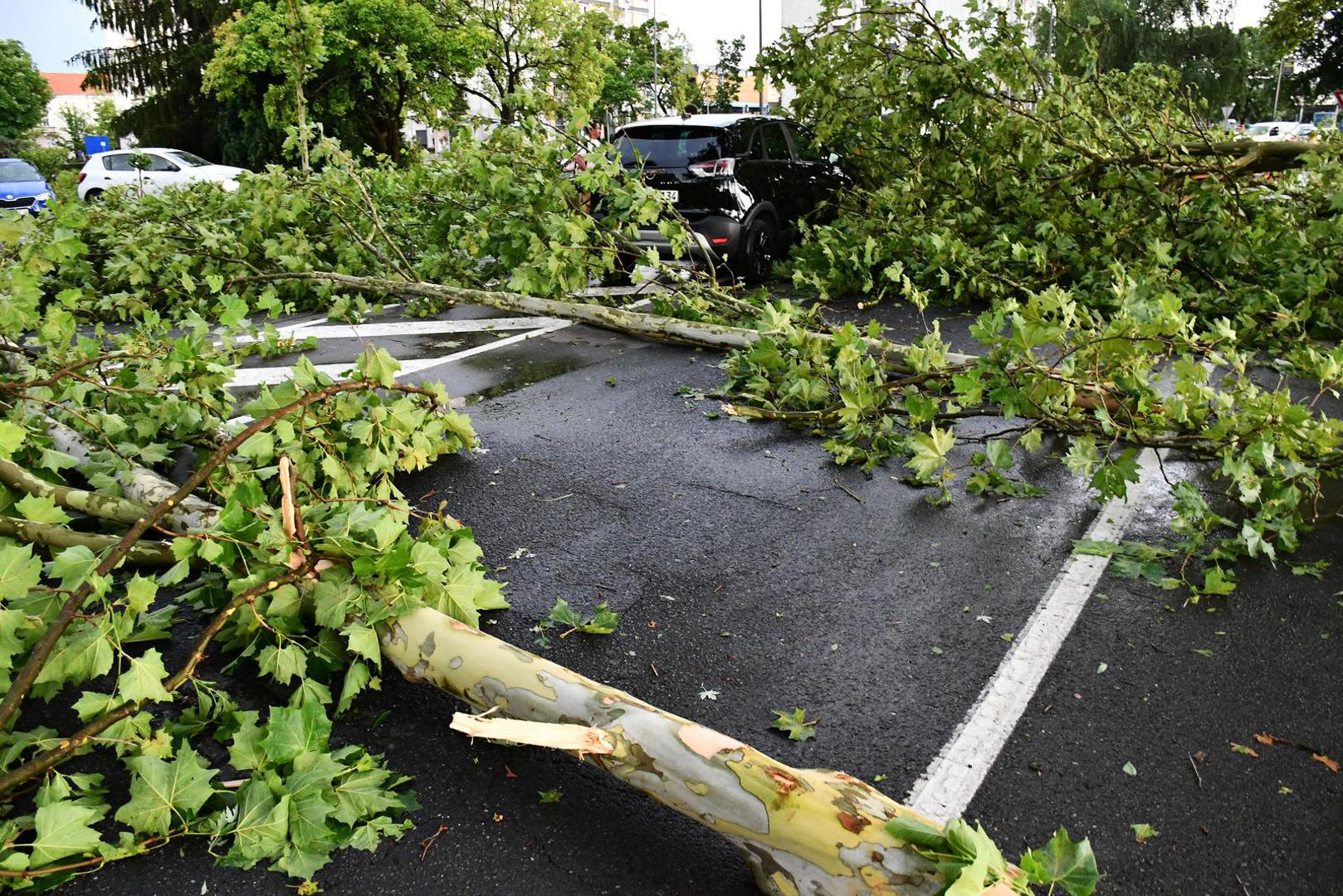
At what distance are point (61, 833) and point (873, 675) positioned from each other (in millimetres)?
2256

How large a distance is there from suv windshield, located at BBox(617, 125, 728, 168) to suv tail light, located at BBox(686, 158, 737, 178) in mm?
53

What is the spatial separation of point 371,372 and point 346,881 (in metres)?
2.19

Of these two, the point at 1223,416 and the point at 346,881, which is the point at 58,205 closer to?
the point at 346,881

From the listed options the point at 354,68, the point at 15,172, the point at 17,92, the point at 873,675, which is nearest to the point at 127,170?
the point at 15,172

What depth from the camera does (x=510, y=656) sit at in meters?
2.72

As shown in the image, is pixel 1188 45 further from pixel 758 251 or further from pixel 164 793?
pixel 164 793

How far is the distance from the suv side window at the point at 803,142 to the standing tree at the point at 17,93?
61.8 metres

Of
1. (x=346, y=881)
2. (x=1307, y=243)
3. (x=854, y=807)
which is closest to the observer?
(x=854, y=807)

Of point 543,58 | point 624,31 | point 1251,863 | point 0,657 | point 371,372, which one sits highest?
point 624,31

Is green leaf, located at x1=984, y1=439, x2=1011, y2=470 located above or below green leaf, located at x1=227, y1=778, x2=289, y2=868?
above

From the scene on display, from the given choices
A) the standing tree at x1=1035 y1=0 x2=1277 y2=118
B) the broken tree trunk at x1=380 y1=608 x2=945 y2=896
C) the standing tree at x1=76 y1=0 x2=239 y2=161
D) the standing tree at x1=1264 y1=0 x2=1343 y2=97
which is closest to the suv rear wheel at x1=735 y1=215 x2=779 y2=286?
the broken tree trunk at x1=380 y1=608 x2=945 y2=896

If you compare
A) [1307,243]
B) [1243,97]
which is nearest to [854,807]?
[1307,243]

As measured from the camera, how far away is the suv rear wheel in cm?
1023

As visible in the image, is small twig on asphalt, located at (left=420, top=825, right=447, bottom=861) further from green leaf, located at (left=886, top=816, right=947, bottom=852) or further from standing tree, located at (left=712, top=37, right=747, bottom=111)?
standing tree, located at (left=712, top=37, right=747, bottom=111)
